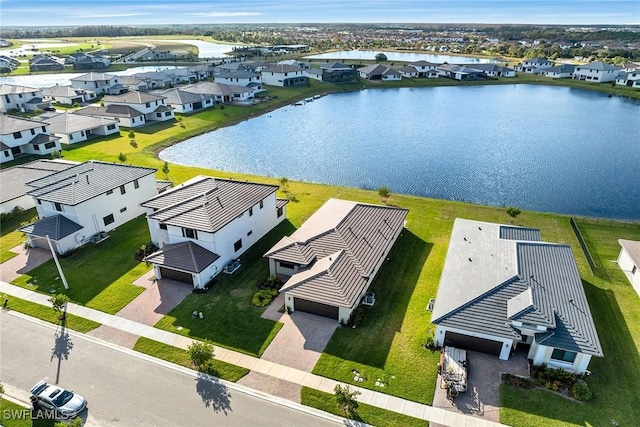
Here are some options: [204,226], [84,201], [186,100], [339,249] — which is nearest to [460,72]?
[186,100]

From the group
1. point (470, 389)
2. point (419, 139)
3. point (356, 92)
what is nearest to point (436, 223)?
point (470, 389)

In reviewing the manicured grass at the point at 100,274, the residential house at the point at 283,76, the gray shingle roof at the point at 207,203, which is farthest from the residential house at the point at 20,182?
the residential house at the point at 283,76

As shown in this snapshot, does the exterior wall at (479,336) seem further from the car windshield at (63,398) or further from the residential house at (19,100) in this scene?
the residential house at (19,100)

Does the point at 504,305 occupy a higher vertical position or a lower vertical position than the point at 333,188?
higher

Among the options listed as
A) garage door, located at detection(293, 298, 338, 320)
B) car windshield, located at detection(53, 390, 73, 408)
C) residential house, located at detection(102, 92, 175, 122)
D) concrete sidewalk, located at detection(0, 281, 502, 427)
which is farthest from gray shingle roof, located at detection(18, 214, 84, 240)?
residential house, located at detection(102, 92, 175, 122)

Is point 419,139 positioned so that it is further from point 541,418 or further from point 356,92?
point 541,418

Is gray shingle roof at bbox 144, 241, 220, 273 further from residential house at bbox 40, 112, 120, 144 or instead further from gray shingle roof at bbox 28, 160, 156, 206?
residential house at bbox 40, 112, 120, 144

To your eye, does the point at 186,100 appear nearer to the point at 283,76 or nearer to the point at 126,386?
the point at 283,76
